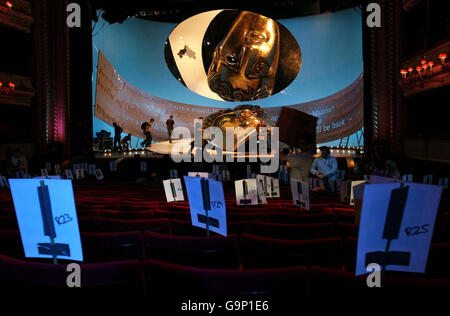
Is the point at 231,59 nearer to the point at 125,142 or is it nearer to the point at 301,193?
the point at 125,142

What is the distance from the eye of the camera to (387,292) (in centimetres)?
133

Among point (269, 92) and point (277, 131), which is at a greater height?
point (269, 92)

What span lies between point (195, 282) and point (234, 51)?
14234mm

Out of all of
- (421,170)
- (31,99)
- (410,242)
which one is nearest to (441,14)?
(421,170)

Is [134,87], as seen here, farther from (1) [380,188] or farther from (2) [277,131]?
(1) [380,188]

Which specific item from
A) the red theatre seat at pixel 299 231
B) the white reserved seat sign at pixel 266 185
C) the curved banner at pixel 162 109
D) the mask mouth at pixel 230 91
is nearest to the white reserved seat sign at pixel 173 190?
the white reserved seat sign at pixel 266 185

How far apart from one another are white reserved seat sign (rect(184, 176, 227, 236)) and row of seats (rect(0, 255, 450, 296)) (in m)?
1.00

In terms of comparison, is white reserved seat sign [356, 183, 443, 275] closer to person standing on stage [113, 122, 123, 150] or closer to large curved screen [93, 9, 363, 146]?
person standing on stage [113, 122, 123, 150]

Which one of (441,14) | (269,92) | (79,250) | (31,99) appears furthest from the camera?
(269,92)

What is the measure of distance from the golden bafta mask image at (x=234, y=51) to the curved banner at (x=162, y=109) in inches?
167

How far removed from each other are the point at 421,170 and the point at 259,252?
32.6ft

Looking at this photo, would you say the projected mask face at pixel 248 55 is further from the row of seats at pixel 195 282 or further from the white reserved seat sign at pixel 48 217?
the row of seats at pixel 195 282

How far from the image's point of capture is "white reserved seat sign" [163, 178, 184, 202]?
5.07 metres

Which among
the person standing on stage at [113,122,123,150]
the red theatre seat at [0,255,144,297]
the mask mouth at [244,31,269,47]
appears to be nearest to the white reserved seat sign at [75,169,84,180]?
the person standing on stage at [113,122,123,150]
